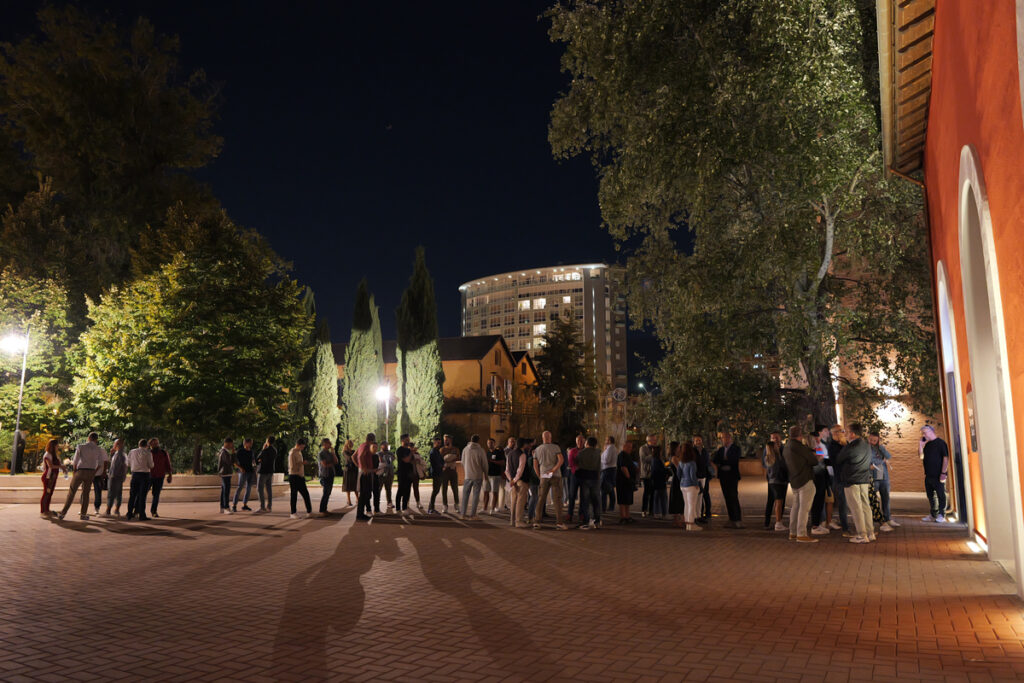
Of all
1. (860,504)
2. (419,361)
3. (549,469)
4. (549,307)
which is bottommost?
(860,504)

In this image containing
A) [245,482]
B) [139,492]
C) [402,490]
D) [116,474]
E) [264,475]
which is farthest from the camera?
A: [245,482]

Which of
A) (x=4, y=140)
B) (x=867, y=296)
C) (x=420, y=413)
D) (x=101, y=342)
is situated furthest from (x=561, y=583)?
(x=420, y=413)

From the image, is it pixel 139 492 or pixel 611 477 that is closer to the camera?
pixel 139 492

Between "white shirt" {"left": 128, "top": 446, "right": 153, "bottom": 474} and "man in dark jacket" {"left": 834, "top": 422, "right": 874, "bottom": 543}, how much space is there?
553 inches

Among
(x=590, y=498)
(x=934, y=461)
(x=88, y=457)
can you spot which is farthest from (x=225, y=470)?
(x=934, y=461)

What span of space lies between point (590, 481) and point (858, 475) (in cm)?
512

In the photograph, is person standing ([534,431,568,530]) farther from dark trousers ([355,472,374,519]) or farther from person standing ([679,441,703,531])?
dark trousers ([355,472,374,519])

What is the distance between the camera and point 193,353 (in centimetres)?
2480

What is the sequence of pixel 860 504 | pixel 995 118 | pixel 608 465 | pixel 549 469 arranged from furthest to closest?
pixel 608 465
pixel 549 469
pixel 860 504
pixel 995 118

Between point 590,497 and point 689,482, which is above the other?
point 689,482

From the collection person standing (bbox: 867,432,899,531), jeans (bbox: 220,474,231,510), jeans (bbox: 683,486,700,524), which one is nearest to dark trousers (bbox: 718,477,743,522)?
jeans (bbox: 683,486,700,524)

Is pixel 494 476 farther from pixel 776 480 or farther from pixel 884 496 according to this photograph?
pixel 884 496

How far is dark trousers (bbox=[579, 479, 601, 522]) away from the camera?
599 inches

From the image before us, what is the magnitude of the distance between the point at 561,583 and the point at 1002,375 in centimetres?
502
